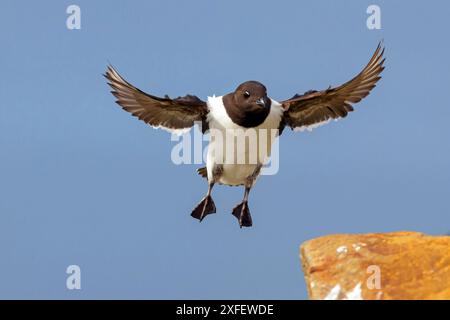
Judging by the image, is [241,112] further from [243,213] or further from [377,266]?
[377,266]

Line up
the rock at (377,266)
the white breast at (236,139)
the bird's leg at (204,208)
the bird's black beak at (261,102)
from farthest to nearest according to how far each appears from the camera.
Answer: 1. the bird's leg at (204,208)
2. the white breast at (236,139)
3. the bird's black beak at (261,102)
4. the rock at (377,266)

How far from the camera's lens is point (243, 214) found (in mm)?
17750

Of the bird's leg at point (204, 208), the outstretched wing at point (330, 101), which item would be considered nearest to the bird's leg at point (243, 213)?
the bird's leg at point (204, 208)

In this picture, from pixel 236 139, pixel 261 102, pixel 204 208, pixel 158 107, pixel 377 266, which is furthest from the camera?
pixel 204 208

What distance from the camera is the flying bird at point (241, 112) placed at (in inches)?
640

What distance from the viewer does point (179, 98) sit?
1647 cm

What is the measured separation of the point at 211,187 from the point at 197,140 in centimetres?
103

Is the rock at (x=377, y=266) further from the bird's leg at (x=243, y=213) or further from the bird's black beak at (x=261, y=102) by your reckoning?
the bird's leg at (x=243, y=213)

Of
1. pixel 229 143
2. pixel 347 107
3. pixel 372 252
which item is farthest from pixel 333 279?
pixel 347 107

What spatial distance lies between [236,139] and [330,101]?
213 centimetres

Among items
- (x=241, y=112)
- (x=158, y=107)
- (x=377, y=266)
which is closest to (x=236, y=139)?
(x=241, y=112)
